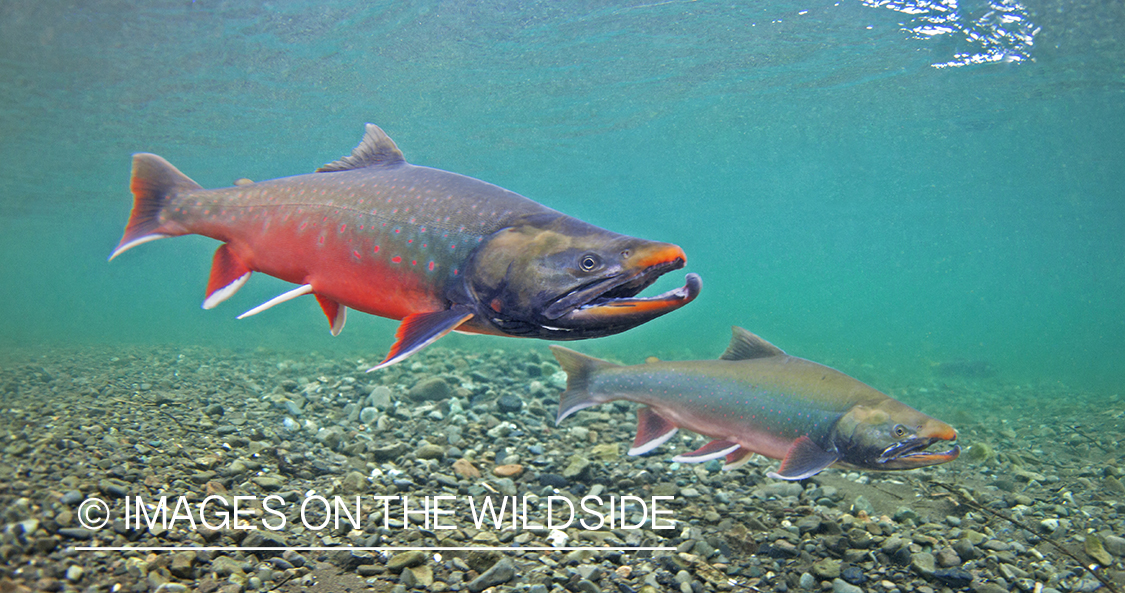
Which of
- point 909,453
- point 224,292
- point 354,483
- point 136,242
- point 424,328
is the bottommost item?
point 354,483

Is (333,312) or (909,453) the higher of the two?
(333,312)

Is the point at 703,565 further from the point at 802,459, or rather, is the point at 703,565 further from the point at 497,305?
the point at 497,305

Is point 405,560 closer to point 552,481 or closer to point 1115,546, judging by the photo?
point 552,481

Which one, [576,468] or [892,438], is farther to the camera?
[576,468]

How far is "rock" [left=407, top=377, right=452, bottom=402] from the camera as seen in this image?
5141 mm

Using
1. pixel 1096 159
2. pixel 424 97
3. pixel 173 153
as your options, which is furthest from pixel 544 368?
pixel 1096 159

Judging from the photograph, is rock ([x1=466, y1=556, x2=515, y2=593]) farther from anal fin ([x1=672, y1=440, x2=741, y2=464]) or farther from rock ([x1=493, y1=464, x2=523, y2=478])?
rock ([x1=493, y1=464, x2=523, y2=478])

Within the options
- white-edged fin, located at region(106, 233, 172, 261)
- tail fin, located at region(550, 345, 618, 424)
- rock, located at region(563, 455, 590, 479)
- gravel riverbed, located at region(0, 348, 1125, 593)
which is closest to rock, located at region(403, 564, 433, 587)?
gravel riverbed, located at region(0, 348, 1125, 593)

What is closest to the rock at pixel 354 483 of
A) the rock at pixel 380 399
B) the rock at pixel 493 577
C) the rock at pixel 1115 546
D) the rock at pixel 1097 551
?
the rock at pixel 493 577

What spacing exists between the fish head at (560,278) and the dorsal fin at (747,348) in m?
1.97

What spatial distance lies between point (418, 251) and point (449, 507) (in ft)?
7.02

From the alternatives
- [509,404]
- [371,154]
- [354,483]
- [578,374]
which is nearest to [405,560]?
[354,483]

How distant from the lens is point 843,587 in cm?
266
